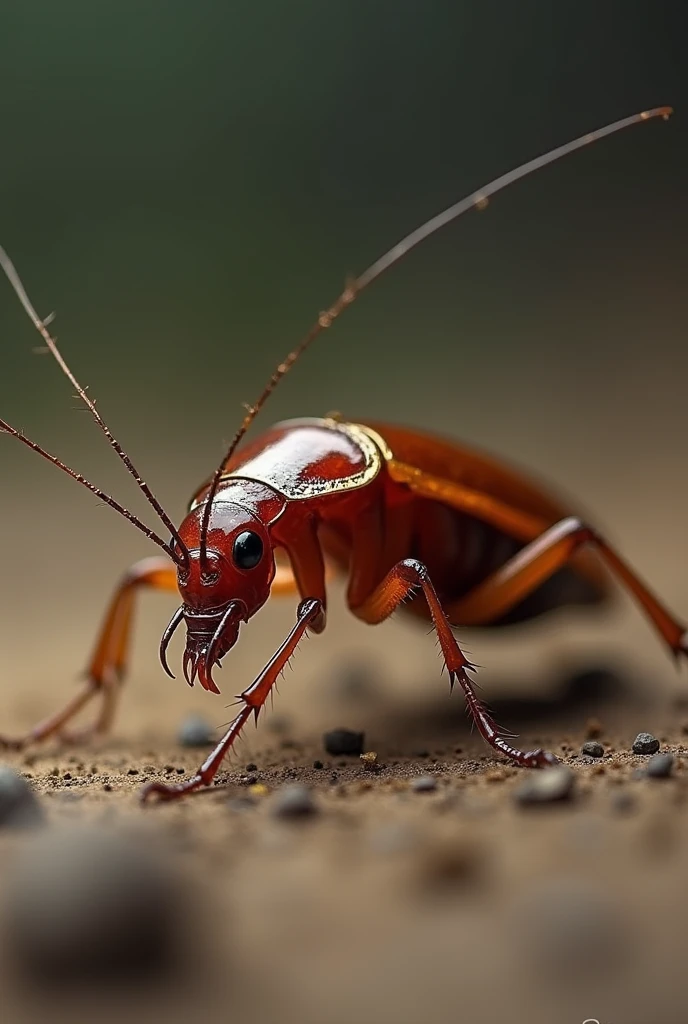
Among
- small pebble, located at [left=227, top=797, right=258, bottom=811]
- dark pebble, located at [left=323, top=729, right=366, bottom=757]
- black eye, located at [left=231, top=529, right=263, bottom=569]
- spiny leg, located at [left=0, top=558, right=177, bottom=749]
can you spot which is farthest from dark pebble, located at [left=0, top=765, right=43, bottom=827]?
spiny leg, located at [left=0, top=558, right=177, bottom=749]

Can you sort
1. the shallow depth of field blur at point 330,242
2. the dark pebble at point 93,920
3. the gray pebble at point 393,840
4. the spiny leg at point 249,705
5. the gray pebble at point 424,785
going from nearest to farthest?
the dark pebble at point 93,920 < the gray pebble at point 393,840 < the gray pebble at point 424,785 < the spiny leg at point 249,705 < the shallow depth of field blur at point 330,242

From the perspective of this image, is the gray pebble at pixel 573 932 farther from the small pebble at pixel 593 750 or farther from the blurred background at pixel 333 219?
the blurred background at pixel 333 219

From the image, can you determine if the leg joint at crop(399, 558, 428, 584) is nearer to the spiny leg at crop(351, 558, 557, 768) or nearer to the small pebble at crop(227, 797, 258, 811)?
the spiny leg at crop(351, 558, 557, 768)

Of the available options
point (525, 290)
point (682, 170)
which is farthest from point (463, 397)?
point (682, 170)

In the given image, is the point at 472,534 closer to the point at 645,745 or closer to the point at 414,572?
the point at 414,572

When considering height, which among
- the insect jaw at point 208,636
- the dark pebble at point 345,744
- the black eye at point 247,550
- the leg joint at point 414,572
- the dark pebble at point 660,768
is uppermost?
the black eye at point 247,550

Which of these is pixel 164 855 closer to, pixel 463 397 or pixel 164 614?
pixel 164 614

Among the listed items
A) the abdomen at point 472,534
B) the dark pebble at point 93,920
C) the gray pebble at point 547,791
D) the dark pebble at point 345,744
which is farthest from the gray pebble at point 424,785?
the abdomen at point 472,534
